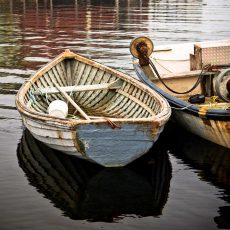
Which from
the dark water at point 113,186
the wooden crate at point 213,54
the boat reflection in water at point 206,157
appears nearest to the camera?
the dark water at point 113,186

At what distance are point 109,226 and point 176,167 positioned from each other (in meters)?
3.26

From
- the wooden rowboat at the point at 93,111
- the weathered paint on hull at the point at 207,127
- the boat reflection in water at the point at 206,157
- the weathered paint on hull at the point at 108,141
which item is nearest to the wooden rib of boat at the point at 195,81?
the weathered paint on hull at the point at 207,127

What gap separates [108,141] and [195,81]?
5.70 m

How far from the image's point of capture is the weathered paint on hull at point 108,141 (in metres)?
10.1

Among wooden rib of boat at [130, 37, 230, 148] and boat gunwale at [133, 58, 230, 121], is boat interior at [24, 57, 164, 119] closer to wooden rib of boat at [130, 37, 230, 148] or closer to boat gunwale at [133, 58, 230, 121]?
boat gunwale at [133, 58, 230, 121]

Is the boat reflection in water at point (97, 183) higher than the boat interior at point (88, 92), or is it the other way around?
the boat interior at point (88, 92)

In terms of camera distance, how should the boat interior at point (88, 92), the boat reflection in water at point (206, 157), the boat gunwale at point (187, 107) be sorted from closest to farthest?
the boat reflection in water at point (206, 157), the boat gunwale at point (187, 107), the boat interior at point (88, 92)

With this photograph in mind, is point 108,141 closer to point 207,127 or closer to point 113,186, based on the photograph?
point 113,186

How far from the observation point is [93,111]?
45.8ft

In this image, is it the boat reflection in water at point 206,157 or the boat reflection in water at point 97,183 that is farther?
the boat reflection in water at point 206,157

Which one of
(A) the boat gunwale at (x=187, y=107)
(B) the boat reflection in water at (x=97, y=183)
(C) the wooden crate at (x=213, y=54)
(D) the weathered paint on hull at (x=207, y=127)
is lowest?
(B) the boat reflection in water at (x=97, y=183)

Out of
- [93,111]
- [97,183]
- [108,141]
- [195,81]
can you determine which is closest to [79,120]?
[108,141]

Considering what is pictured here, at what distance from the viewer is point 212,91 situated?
14625 millimetres

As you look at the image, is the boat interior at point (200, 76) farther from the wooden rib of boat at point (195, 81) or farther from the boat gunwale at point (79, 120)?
the boat gunwale at point (79, 120)
